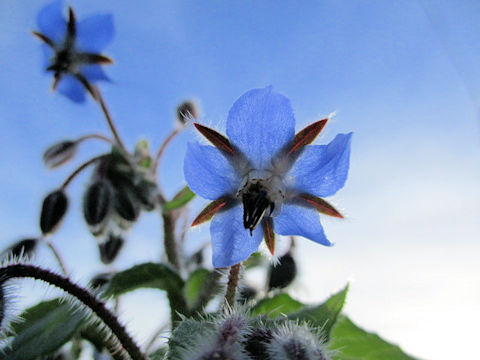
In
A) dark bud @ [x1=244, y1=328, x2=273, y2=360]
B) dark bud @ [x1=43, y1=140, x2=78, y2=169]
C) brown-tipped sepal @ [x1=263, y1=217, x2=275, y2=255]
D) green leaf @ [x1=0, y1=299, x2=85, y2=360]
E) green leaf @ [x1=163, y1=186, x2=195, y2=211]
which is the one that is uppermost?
dark bud @ [x1=43, y1=140, x2=78, y2=169]


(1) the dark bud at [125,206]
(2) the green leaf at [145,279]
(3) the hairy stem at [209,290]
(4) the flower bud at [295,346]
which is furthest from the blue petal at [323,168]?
(1) the dark bud at [125,206]

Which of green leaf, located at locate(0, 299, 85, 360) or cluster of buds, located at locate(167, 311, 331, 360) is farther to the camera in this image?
green leaf, located at locate(0, 299, 85, 360)

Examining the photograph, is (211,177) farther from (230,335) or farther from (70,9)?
(70,9)

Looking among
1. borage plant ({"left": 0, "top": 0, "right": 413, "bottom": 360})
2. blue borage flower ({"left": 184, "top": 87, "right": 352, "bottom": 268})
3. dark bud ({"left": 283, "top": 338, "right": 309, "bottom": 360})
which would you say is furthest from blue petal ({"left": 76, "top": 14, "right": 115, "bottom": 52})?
dark bud ({"left": 283, "top": 338, "right": 309, "bottom": 360})

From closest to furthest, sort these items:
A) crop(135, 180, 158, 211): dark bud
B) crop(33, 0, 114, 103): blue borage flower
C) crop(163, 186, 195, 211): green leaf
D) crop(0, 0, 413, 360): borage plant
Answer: crop(0, 0, 413, 360): borage plant < crop(163, 186, 195, 211): green leaf < crop(135, 180, 158, 211): dark bud < crop(33, 0, 114, 103): blue borage flower

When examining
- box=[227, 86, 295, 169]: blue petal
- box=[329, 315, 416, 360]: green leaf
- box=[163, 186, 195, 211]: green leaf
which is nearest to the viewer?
box=[227, 86, 295, 169]: blue petal

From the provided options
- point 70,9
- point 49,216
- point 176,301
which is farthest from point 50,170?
point 176,301

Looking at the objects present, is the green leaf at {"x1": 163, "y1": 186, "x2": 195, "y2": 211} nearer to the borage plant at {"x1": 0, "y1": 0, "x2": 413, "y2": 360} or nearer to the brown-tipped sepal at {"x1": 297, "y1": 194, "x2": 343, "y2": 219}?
the borage plant at {"x1": 0, "y1": 0, "x2": 413, "y2": 360}
